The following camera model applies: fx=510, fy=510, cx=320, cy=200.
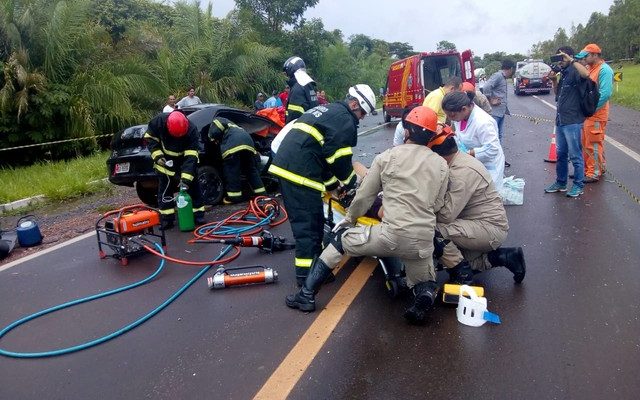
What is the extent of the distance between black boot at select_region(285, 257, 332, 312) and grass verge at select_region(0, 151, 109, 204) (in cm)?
607

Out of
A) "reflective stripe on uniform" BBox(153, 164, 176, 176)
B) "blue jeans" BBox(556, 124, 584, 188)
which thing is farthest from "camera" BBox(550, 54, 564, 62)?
"reflective stripe on uniform" BBox(153, 164, 176, 176)

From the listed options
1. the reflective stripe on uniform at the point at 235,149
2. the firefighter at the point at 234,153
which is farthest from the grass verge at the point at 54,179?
the reflective stripe on uniform at the point at 235,149

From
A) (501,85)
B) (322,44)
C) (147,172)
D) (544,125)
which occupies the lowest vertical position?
(544,125)

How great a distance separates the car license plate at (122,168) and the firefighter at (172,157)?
0.69m

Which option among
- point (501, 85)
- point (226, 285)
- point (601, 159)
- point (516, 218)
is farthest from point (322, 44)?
point (226, 285)

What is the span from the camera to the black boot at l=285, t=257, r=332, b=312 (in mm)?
3723

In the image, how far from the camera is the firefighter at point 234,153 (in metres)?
6.69

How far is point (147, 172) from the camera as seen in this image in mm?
6824

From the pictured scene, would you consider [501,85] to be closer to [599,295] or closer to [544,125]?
[599,295]

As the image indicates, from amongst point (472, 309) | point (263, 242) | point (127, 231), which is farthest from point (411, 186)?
Answer: point (127, 231)

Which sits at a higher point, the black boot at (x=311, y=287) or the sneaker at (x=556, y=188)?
the black boot at (x=311, y=287)

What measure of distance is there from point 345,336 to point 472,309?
881mm

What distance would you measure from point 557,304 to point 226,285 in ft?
8.45

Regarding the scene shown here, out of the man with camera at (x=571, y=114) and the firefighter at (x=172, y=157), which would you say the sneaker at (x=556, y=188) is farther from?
the firefighter at (x=172, y=157)
